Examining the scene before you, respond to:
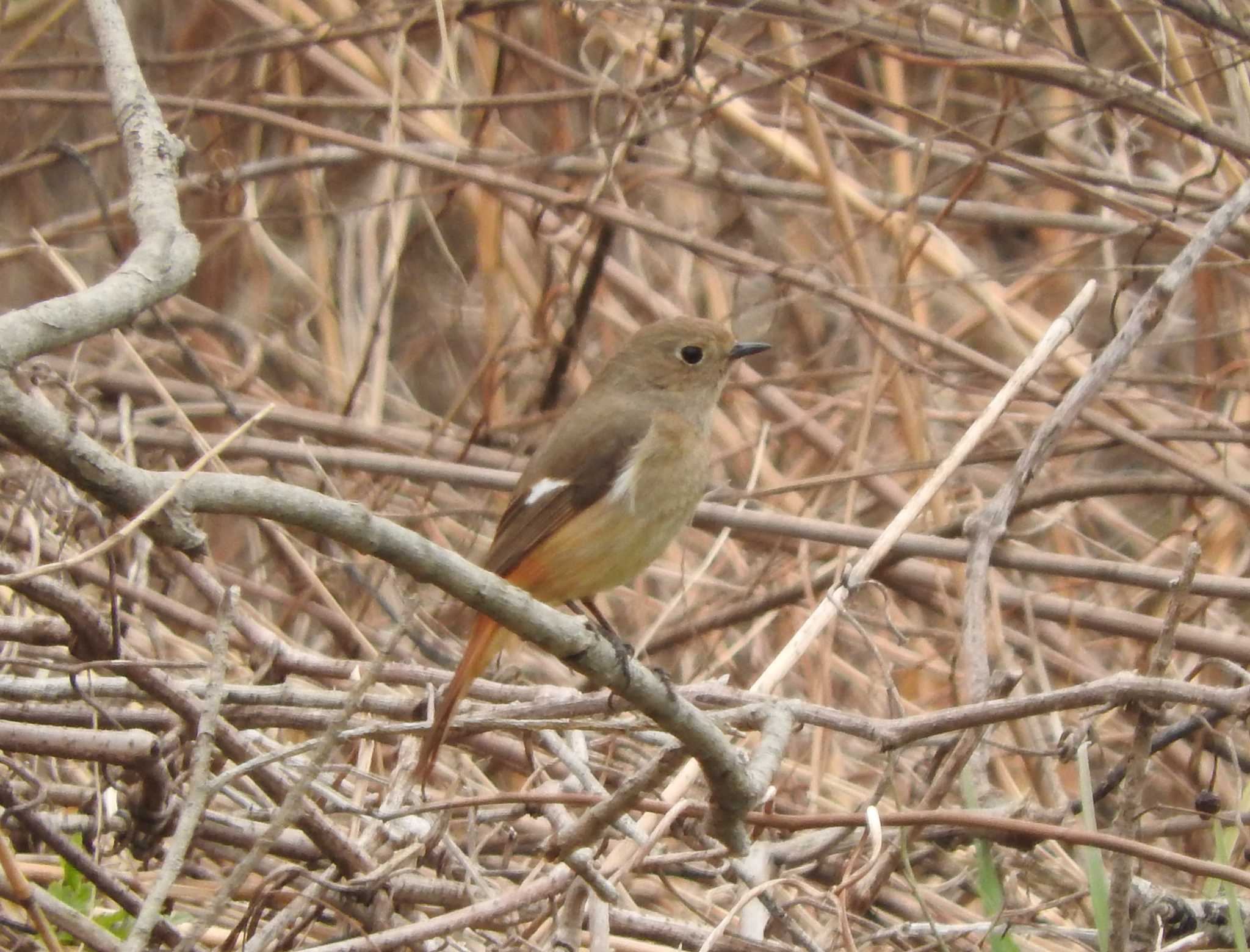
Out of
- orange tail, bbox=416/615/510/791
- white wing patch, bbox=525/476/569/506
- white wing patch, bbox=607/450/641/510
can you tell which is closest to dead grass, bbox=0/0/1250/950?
orange tail, bbox=416/615/510/791

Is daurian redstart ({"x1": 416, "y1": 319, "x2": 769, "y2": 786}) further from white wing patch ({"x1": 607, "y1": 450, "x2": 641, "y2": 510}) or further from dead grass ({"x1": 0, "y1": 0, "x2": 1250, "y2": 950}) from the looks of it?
dead grass ({"x1": 0, "y1": 0, "x2": 1250, "y2": 950})

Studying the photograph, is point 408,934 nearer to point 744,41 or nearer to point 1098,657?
point 1098,657

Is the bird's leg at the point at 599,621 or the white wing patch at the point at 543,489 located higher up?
the white wing patch at the point at 543,489

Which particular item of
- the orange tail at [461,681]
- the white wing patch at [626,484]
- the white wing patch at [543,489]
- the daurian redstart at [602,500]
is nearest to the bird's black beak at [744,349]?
the daurian redstart at [602,500]

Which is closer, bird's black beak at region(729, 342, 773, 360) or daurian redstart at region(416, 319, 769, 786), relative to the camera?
daurian redstart at region(416, 319, 769, 786)

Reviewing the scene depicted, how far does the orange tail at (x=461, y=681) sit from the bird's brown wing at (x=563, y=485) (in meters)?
0.39

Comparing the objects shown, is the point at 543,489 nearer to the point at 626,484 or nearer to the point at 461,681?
the point at 626,484

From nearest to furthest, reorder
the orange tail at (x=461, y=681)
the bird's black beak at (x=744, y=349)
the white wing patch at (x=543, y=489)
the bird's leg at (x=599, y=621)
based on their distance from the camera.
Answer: the orange tail at (x=461, y=681)
the bird's leg at (x=599, y=621)
the white wing patch at (x=543, y=489)
the bird's black beak at (x=744, y=349)

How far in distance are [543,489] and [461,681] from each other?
0.99 m

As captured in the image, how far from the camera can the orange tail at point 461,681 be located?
314cm


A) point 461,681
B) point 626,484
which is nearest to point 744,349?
point 626,484

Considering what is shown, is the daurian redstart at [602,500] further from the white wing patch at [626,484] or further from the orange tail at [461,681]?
the orange tail at [461,681]

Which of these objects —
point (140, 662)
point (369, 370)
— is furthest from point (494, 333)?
point (140, 662)

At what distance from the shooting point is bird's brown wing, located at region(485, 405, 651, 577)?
4.10 meters
